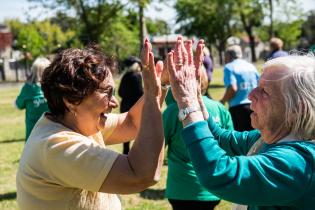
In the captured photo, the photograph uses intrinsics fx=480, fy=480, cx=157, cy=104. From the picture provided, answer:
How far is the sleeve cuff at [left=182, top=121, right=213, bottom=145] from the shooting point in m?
1.84

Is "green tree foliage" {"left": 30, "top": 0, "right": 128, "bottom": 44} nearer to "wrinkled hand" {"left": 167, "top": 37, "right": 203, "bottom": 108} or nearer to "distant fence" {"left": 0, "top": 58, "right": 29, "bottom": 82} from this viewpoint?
"distant fence" {"left": 0, "top": 58, "right": 29, "bottom": 82}

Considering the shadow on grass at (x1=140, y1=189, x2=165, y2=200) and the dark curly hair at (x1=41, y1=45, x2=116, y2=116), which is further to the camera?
the shadow on grass at (x1=140, y1=189, x2=165, y2=200)

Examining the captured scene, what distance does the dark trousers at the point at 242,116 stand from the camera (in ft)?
24.0

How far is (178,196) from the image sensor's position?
390 centimetres

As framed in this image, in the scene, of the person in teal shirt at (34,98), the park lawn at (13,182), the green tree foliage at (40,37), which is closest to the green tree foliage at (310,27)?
the green tree foliage at (40,37)

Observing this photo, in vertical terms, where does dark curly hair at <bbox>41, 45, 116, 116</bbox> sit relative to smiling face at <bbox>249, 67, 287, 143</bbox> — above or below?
above

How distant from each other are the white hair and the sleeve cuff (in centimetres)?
33

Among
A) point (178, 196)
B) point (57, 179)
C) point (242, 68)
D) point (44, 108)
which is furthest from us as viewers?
point (242, 68)

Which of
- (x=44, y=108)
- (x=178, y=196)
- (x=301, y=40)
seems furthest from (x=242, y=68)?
(x=301, y=40)

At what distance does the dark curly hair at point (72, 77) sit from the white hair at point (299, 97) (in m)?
0.82

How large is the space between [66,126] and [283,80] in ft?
3.20

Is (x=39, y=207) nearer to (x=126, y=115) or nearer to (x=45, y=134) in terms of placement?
(x=45, y=134)

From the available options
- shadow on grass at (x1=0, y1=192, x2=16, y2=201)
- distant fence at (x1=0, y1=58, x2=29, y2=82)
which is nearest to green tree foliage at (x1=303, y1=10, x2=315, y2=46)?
distant fence at (x1=0, y1=58, x2=29, y2=82)

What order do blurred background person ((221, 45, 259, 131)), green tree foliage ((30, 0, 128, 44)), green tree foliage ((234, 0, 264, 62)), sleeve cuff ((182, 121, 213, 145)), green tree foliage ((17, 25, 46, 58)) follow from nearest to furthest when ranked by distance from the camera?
sleeve cuff ((182, 121, 213, 145)), blurred background person ((221, 45, 259, 131)), green tree foliage ((30, 0, 128, 44)), green tree foliage ((17, 25, 46, 58)), green tree foliage ((234, 0, 264, 62))
